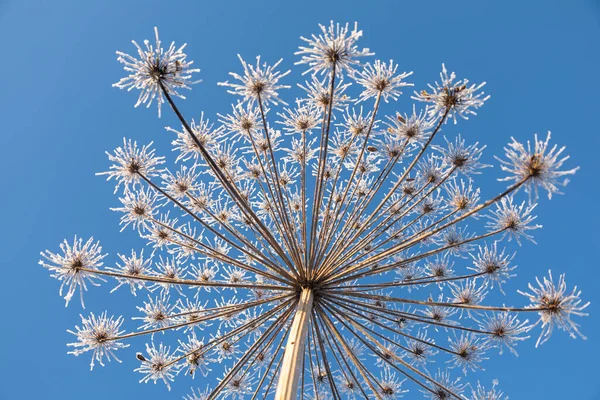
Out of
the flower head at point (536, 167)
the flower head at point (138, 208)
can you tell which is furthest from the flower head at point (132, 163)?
the flower head at point (536, 167)

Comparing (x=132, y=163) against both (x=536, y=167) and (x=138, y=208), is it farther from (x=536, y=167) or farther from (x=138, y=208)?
(x=536, y=167)

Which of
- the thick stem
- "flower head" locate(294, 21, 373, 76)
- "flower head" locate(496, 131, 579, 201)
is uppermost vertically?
"flower head" locate(294, 21, 373, 76)

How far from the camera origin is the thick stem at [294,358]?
5746 mm

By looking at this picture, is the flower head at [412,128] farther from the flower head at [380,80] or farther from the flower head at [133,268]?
the flower head at [133,268]

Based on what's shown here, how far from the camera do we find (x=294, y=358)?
6.16 m

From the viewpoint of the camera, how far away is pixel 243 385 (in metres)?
10.4

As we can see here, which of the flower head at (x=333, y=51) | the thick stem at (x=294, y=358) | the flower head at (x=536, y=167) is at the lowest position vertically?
the thick stem at (x=294, y=358)

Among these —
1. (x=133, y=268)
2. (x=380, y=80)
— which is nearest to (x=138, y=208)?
(x=133, y=268)

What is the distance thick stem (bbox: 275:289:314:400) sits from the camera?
5.75m

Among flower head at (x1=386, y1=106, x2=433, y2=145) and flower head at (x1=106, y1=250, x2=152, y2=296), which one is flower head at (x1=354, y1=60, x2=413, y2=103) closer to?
flower head at (x1=386, y1=106, x2=433, y2=145)

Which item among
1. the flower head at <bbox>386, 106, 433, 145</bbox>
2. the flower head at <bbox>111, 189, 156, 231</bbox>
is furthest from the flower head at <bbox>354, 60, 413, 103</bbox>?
the flower head at <bbox>111, 189, 156, 231</bbox>

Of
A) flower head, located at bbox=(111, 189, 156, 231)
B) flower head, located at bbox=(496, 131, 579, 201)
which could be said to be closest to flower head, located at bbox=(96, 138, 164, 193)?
flower head, located at bbox=(111, 189, 156, 231)

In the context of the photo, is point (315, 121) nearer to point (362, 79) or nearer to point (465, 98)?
point (362, 79)

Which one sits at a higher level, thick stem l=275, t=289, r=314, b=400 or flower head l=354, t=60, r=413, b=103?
flower head l=354, t=60, r=413, b=103
